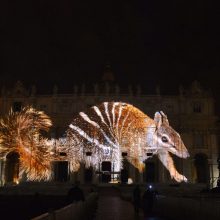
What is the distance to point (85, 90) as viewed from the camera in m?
81.6

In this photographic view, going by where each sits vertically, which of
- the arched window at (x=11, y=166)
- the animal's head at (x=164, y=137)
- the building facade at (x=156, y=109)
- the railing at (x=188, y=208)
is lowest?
the railing at (x=188, y=208)

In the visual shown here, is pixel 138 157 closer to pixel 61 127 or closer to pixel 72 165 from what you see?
pixel 72 165

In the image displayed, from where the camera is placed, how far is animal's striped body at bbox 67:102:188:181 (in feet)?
151

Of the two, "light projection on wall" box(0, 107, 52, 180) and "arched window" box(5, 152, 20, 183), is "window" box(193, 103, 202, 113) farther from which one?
"light projection on wall" box(0, 107, 52, 180)

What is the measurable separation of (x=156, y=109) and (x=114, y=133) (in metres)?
32.8

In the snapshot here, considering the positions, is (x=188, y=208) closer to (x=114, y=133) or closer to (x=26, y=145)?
(x=26, y=145)

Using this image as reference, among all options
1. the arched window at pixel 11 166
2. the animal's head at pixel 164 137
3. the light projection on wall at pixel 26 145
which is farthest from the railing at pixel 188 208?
the arched window at pixel 11 166

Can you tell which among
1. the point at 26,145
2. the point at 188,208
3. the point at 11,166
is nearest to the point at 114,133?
the point at 26,145

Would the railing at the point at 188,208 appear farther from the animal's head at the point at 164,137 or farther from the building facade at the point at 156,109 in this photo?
the building facade at the point at 156,109

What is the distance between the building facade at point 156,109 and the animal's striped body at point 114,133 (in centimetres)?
2940

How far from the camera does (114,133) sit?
47.2 m

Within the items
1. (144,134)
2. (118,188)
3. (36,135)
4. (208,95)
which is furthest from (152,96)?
(36,135)

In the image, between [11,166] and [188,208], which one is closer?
[188,208]

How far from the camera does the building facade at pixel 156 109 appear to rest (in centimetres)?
7862
